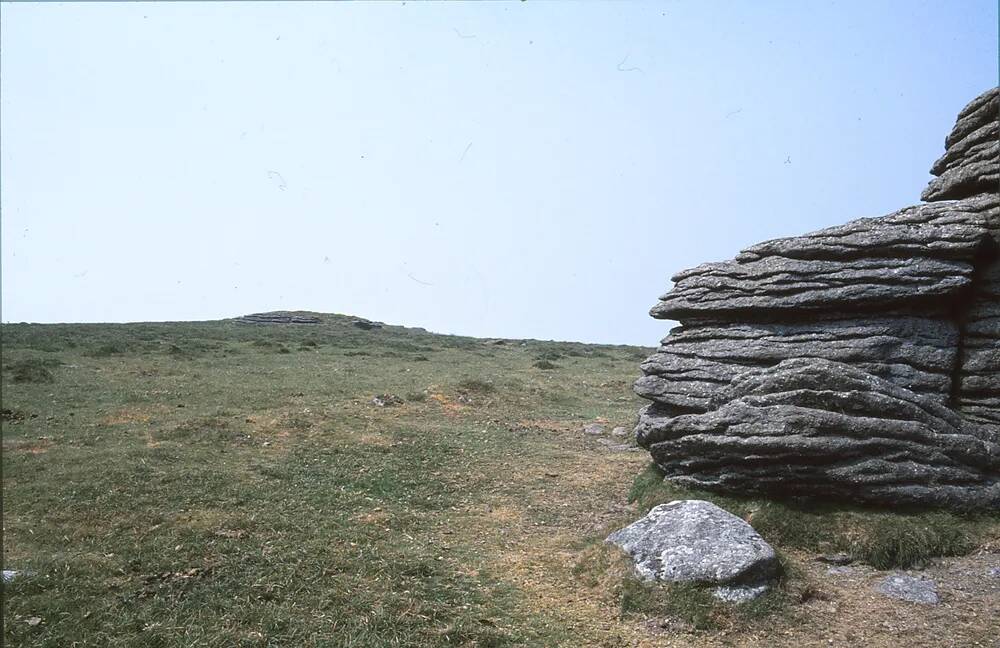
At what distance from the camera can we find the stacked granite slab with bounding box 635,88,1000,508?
50.8ft

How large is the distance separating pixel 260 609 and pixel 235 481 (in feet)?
28.3

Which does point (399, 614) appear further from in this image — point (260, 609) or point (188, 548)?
point (188, 548)

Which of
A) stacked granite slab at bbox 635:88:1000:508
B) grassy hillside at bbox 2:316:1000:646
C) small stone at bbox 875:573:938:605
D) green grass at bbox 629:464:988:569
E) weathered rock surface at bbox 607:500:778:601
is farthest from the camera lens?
stacked granite slab at bbox 635:88:1000:508

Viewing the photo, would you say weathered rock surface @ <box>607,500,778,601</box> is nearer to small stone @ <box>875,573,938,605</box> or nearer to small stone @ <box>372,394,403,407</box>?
small stone @ <box>875,573,938,605</box>

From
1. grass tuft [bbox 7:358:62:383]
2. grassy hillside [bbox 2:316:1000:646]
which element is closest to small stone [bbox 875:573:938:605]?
grassy hillside [bbox 2:316:1000:646]

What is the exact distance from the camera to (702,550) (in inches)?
516

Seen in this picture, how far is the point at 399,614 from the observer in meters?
11.9

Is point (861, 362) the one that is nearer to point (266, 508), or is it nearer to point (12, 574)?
point (266, 508)

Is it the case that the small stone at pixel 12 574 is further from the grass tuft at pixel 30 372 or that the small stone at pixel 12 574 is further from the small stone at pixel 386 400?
the grass tuft at pixel 30 372

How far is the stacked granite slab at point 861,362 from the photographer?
1549 centimetres

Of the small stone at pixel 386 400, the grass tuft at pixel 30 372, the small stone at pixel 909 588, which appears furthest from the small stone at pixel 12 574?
the grass tuft at pixel 30 372

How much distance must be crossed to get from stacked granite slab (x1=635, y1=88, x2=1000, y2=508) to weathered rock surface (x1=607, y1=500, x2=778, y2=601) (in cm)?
291

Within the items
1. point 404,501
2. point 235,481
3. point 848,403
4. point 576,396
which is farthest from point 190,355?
point 848,403

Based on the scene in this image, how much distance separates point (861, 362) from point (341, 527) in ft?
48.0
